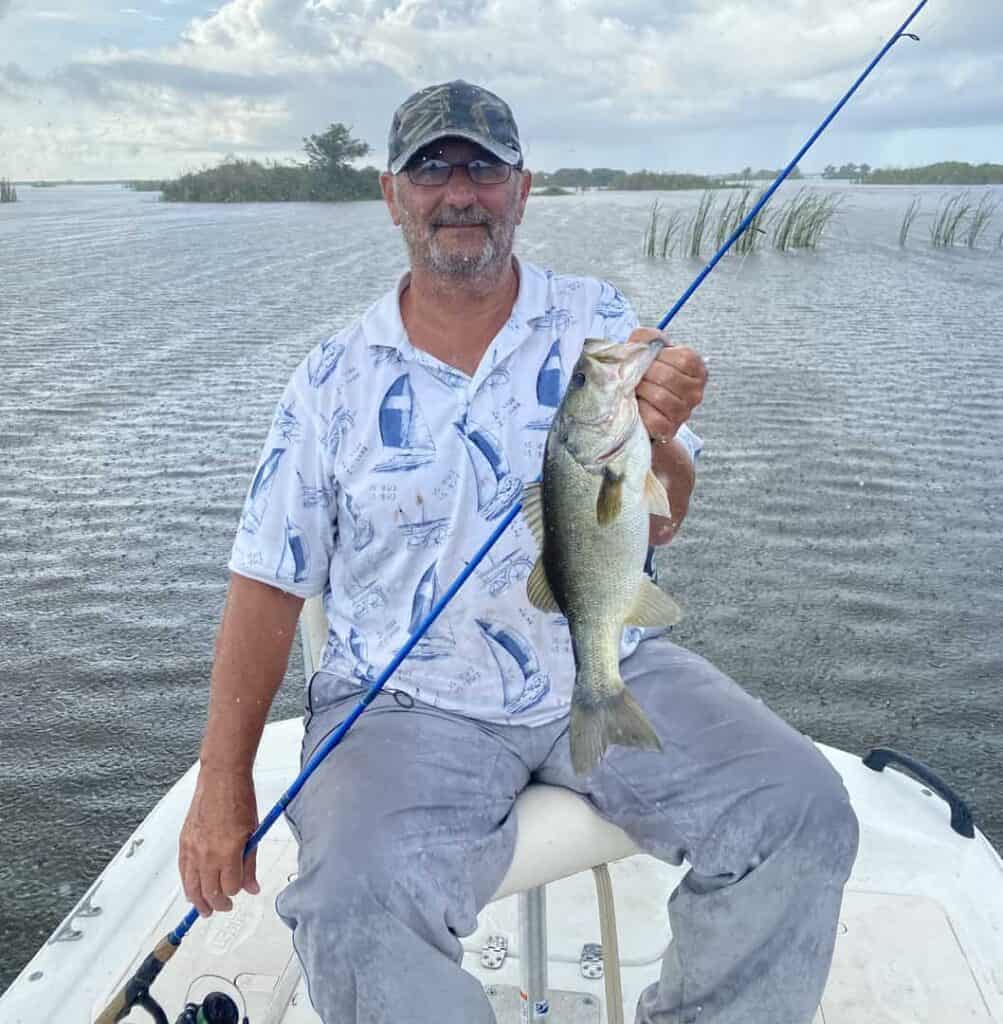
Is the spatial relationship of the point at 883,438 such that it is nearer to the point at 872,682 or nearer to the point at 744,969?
the point at 872,682

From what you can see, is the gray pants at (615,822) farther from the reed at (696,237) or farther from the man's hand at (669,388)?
the reed at (696,237)

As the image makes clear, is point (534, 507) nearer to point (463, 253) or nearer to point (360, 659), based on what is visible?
point (360, 659)

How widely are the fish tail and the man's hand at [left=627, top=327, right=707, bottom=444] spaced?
2.19 ft

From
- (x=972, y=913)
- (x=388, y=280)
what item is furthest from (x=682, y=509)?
(x=388, y=280)

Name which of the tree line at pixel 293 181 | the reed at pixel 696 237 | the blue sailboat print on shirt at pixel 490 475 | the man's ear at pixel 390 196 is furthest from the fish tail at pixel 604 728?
the tree line at pixel 293 181

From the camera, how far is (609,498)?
241cm

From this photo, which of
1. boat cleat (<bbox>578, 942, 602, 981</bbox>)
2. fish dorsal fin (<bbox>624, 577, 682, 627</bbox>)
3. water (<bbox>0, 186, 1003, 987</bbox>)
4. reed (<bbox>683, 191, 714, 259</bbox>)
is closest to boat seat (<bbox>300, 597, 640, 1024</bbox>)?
boat cleat (<bbox>578, 942, 602, 981</bbox>)

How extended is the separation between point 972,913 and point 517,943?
146cm

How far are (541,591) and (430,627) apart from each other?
17.5 inches

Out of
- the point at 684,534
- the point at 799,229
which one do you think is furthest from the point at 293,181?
the point at 684,534

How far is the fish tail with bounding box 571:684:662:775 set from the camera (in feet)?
8.20

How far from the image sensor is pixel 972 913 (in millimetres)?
3324

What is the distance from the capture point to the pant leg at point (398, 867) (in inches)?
89.2

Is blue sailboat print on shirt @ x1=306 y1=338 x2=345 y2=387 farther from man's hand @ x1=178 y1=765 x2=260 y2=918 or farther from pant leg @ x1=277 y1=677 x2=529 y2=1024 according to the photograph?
man's hand @ x1=178 y1=765 x2=260 y2=918
